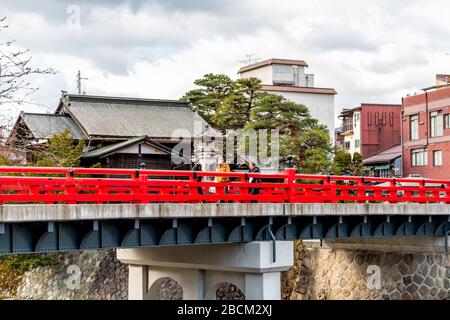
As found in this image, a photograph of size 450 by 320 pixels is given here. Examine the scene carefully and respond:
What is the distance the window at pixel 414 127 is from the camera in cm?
6975

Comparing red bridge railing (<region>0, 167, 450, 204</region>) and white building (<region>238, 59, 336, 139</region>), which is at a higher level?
white building (<region>238, 59, 336, 139</region>)

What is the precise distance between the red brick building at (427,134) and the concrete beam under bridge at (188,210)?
34.4 meters

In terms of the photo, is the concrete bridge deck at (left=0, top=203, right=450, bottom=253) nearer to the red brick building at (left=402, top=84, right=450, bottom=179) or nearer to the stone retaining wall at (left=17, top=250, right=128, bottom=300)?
the stone retaining wall at (left=17, top=250, right=128, bottom=300)

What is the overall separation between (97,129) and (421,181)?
24.3 m

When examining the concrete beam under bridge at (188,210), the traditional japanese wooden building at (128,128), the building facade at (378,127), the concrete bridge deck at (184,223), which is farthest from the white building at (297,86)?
the concrete beam under bridge at (188,210)

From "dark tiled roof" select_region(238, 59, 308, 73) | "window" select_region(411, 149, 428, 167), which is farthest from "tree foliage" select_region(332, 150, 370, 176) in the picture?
"dark tiled roof" select_region(238, 59, 308, 73)

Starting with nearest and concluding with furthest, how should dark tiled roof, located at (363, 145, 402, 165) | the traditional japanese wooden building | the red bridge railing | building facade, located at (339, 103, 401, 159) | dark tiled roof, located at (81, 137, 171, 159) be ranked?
1. the red bridge railing
2. dark tiled roof, located at (81, 137, 171, 159)
3. the traditional japanese wooden building
4. dark tiled roof, located at (363, 145, 402, 165)
5. building facade, located at (339, 103, 401, 159)

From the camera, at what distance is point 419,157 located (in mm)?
69750

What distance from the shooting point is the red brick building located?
216 feet

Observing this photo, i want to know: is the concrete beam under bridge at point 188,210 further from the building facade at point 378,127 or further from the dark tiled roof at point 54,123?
the building facade at point 378,127

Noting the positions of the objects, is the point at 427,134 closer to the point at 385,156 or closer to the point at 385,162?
the point at 385,162

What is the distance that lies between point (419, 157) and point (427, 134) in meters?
2.63

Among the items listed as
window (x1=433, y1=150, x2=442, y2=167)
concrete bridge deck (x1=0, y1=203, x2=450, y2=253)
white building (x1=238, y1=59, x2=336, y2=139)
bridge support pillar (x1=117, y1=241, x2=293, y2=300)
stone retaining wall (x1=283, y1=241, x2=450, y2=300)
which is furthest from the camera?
white building (x1=238, y1=59, x2=336, y2=139)

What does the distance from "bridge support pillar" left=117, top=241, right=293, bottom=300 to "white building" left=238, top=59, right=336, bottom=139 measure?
163ft
